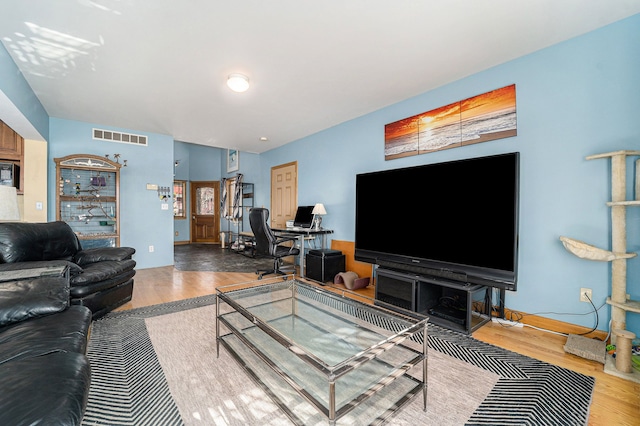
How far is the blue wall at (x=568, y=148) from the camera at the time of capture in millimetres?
2031

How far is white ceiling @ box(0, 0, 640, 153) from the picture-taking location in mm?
1919

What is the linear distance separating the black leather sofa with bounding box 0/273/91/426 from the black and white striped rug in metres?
0.39

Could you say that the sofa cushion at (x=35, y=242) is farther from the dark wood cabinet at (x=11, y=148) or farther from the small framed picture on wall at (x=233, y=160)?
the small framed picture on wall at (x=233, y=160)

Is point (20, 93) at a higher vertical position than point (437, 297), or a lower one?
higher

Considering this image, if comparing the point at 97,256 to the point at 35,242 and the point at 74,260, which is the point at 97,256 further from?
the point at 35,242

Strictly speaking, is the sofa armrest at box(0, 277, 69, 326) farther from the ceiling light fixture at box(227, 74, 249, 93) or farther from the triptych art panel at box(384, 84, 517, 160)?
the triptych art panel at box(384, 84, 517, 160)

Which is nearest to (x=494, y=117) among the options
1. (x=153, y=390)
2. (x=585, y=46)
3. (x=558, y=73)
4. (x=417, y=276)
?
(x=558, y=73)

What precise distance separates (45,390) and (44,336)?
0.56 m

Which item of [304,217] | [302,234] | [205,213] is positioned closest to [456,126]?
[302,234]

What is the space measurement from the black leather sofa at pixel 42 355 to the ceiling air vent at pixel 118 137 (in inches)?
133

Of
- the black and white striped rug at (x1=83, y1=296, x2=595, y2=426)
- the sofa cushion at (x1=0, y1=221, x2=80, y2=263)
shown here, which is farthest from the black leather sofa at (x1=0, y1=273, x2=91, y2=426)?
the sofa cushion at (x1=0, y1=221, x2=80, y2=263)

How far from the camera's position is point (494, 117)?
2.67 metres

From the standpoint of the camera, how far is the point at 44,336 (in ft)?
4.17

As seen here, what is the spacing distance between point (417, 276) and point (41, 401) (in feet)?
8.58
